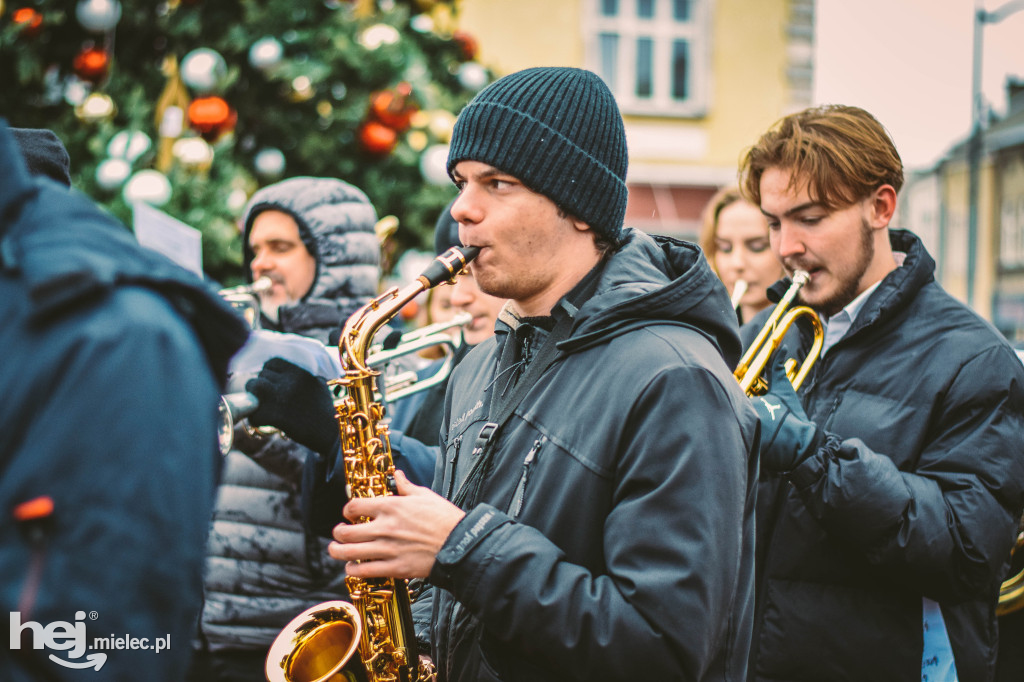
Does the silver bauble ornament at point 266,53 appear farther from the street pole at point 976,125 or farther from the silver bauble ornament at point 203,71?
the street pole at point 976,125

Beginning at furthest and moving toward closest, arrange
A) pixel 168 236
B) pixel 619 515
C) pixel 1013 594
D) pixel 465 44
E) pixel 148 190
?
pixel 465 44 → pixel 148 190 → pixel 168 236 → pixel 1013 594 → pixel 619 515

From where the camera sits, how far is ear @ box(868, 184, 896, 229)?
2.68 metres

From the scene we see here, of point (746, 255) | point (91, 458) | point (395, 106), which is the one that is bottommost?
point (746, 255)

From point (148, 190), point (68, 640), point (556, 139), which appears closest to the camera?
point (68, 640)

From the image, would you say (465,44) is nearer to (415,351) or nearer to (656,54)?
(415,351)

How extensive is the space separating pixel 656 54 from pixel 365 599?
13012 millimetres

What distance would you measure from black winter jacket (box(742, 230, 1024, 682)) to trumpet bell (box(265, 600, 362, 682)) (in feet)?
3.75

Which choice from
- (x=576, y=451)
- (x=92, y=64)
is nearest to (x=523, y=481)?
(x=576, y=451)

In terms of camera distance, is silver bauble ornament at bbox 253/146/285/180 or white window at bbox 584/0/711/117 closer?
silver bauble ornament at bbox 253/146/285/180

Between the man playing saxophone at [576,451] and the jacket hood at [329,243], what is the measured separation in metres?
1.41

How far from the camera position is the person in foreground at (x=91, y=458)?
3.29 ft

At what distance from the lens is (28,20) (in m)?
5.30

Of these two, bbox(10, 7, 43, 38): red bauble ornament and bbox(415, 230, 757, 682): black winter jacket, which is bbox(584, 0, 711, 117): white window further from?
bbox(415, 230, 757, 682): black winter jacket

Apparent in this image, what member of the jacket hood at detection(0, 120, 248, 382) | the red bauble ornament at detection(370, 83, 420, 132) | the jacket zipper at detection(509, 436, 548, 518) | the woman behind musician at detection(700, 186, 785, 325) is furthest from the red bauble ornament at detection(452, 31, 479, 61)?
the jacket hood at detection(0, 120, 248, 382)
